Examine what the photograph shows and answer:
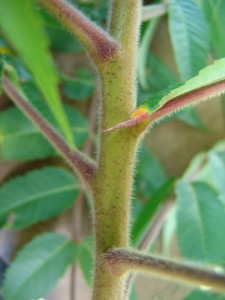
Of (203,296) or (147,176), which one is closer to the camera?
(203,296)

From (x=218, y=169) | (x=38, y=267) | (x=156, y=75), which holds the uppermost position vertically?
(x=156, y=75)

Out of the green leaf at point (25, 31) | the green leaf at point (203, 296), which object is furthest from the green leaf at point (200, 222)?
the green leaf at point (25, 31)

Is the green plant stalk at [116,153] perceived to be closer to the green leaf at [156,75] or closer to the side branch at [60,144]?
the side branch at [60,144]

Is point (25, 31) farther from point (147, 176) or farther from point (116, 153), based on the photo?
point (147, 176)

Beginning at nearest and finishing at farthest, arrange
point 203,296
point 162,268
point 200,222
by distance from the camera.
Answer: point 162,268 < point 203,296 < point 200,222

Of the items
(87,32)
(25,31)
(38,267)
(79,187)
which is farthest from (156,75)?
(25,31)

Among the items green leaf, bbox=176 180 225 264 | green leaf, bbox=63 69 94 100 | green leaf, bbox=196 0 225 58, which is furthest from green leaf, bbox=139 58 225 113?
green leaf, bbox=63 69 94 100

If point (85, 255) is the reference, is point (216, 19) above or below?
above
